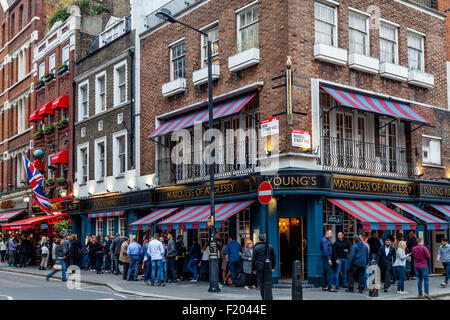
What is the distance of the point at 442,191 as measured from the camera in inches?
910

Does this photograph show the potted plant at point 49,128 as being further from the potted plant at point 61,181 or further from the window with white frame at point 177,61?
the window with white frame at point 177,61

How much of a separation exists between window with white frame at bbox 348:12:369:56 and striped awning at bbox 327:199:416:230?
552 centimetres

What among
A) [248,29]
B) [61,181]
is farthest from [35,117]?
[248,29]

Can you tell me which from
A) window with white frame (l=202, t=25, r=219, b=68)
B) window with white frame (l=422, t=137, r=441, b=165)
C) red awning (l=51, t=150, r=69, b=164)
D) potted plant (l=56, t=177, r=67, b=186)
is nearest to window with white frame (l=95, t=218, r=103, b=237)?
potted plant (l=56, t=177, r=67, b=186)

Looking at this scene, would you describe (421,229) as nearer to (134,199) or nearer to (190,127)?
(190,127)

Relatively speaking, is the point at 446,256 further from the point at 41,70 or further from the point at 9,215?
the point at 9,215

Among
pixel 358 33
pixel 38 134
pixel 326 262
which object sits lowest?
pixel 326 262

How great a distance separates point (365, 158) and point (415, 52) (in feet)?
17.4

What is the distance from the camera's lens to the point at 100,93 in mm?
30297

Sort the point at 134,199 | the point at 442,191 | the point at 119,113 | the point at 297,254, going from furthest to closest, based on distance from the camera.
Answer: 1. the point at 119,113
2. the point at 134,199
3. the point at 442,191
4. the point at 297,254

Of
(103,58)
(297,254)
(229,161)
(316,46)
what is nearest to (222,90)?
(229,161)

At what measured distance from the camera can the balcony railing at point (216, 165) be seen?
67.9ft

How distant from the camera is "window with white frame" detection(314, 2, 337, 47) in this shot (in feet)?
65.3
